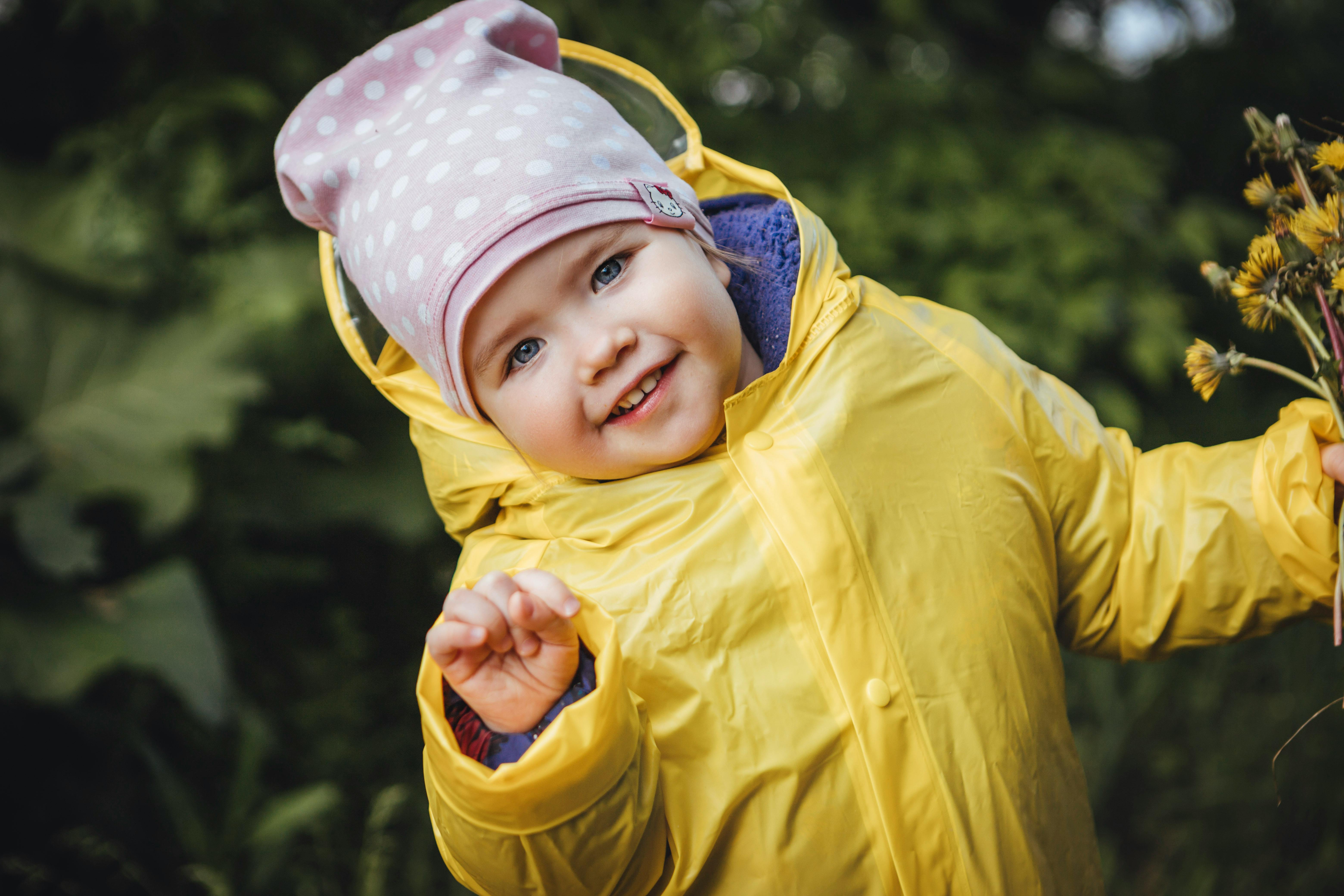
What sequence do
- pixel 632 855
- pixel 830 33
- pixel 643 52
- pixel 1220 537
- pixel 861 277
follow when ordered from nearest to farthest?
pixel 632 855
pixel 1220 537
pixel 861 277
pixel 643 52
pixel 830 33

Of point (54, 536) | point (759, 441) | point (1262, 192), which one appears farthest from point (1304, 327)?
point (54, 536)

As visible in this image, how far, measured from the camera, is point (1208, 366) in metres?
1.09

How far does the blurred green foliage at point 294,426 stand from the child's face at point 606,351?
52.7 inches

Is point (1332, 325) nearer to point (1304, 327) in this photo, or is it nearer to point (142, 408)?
point (1304, 327)

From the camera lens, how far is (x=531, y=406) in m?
1.15

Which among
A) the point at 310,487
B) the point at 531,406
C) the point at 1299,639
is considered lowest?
the point at 310,487

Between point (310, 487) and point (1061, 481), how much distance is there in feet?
6.86

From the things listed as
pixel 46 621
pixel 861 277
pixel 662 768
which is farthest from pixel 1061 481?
pixel 46 621

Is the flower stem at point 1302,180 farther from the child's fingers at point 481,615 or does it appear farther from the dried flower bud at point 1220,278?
the child's fingers at point 481,615

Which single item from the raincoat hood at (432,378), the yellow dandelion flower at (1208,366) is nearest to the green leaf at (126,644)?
Result: the raincoat hood at (432,378)

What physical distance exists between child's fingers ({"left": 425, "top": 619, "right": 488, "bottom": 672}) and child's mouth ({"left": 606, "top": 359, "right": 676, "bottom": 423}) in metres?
0.34

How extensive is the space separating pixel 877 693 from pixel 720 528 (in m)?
0.28

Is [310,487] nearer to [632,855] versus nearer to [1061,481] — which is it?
[632,855]

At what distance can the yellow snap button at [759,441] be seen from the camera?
121cm
